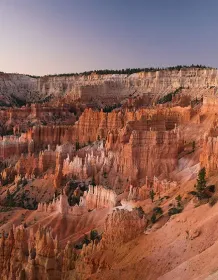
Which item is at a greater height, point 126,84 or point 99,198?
point 126,84

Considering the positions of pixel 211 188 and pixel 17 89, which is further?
pixel 17 89

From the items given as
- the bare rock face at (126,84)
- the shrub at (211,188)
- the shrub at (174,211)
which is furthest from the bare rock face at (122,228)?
the bare rock face at (126,84)

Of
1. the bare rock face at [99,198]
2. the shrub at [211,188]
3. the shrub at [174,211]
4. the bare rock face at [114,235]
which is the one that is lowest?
the bare rock face at [99,198]

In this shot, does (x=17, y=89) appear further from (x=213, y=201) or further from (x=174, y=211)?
(x=213, y=201)

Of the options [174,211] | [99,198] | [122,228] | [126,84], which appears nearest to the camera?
[122,228]

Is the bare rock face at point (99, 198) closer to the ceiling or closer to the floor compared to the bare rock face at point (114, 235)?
closer to the floor

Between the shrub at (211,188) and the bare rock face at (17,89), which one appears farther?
the bare rock face at (17,89)

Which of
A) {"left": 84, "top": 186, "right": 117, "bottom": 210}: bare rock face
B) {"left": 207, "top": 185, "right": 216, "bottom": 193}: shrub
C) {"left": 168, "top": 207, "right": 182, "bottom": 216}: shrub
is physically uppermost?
{"left": 207, "top": 185, "right": 216, "bottom": 193}: shrub

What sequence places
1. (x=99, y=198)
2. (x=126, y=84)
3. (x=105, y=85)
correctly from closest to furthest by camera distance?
1. (x=99, y=198)
2. (x=126, y=84)
3. (x=105, y=85)

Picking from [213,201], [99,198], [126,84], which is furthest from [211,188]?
[126,84]

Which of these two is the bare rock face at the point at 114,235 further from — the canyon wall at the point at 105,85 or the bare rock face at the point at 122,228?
the canyon wall at the point at 105,85

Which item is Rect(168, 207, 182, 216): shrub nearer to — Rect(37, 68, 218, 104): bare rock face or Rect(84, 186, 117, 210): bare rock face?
Rect(84, 186, 117, 210): bare rock face

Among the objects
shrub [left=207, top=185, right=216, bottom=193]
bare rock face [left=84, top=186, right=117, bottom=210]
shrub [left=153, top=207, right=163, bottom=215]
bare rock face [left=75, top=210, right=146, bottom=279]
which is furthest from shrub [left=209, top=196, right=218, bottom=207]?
bare rock face [left=84, top=186, right=117, bottom=210]

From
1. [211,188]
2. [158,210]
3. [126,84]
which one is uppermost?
[126,84]
